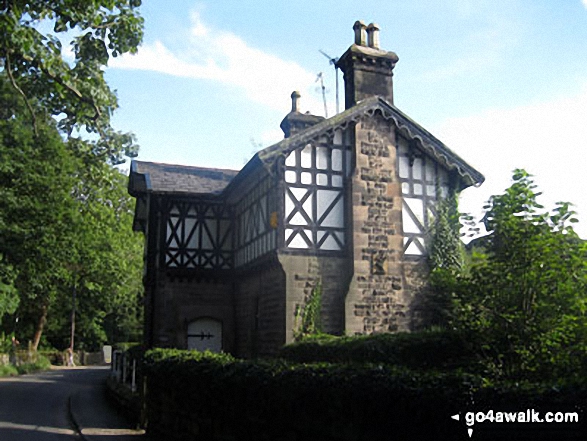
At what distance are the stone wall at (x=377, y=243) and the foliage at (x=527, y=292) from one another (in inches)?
274

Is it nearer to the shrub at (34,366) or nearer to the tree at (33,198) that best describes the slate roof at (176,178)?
the tree at (33,198)

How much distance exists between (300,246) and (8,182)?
14617mm

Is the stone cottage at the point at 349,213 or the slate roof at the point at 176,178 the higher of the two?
the slate roof at the point at 176,178

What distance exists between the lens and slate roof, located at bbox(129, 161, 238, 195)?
2072cm

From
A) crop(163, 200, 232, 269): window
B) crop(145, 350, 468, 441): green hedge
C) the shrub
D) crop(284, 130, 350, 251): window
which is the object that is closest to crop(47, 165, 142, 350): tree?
the shrub

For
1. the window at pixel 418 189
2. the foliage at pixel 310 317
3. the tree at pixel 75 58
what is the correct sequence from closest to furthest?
the tree at pixel 75 58 → the foliage at pixel 310 317 → the window at pixel 418 189

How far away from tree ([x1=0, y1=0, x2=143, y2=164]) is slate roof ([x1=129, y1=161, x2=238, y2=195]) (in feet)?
23.9

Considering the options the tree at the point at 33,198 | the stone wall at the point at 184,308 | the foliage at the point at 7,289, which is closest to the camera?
the stone wall at the point at 184,308

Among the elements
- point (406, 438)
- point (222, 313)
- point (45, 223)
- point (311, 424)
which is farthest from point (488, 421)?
point (45, 223)

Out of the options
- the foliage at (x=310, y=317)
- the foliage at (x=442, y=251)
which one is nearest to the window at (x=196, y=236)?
the foliage at (x=310, y=317)

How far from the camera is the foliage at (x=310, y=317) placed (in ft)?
48.2

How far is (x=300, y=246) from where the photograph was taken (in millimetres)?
15109

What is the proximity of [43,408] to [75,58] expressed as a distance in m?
10.3

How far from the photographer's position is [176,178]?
2188cm
